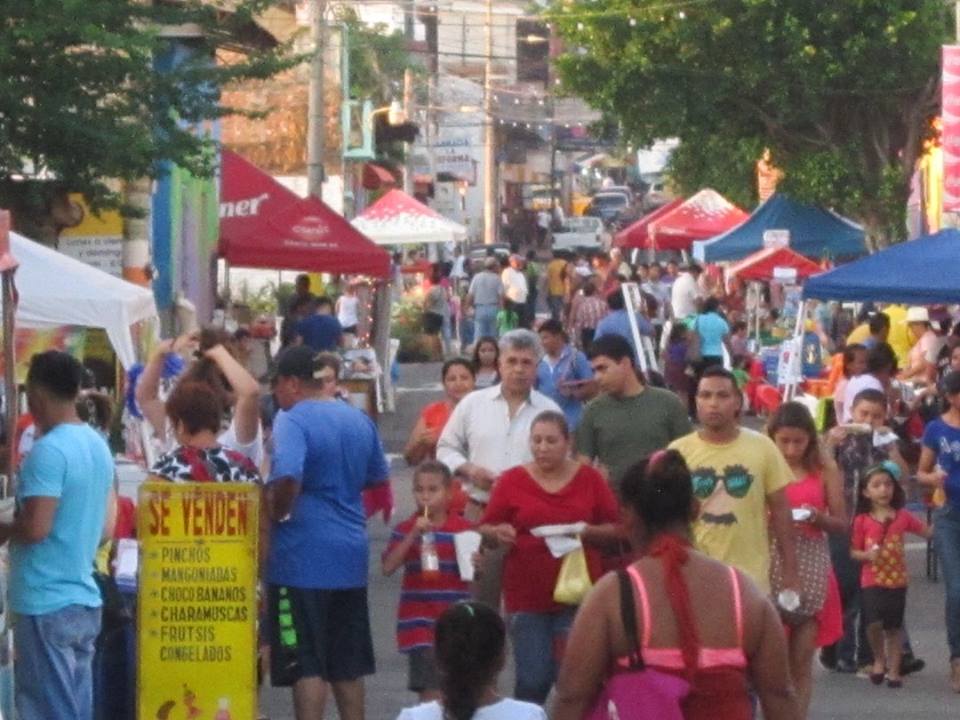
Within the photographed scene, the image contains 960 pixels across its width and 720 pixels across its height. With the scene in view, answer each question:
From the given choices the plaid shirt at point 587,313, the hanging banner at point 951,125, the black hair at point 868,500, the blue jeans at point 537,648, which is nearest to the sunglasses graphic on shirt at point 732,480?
the blue jeans at point 537,648

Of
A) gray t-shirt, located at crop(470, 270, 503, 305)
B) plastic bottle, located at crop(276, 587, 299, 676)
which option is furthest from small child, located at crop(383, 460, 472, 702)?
gray t-shirt, located at crop(470, 270, 503, 305)

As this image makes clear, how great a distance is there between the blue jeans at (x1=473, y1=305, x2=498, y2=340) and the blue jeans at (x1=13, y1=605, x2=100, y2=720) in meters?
29.0

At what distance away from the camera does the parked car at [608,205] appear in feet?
306

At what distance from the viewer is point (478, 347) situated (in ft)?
52.6

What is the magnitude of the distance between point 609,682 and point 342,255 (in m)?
17.7

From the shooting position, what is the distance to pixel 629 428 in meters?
10.5

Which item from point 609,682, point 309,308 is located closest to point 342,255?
point 309,308

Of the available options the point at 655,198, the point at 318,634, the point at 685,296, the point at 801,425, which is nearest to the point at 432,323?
the point at 685,296

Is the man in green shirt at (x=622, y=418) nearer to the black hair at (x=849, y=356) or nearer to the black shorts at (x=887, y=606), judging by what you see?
the black shorts at (x=887, y=606)

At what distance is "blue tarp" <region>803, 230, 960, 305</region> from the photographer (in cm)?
1786

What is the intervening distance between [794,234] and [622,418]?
24822mm

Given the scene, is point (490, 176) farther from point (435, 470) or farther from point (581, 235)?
point (435, 470)

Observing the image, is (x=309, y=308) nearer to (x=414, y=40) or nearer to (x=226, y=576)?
(x=226, y=576)

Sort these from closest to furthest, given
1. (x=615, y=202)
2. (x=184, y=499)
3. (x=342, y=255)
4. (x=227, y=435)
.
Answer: (x=184, y=499) → (x=227, y=435) → (x=342, y=255) → (x=615, y=202)
